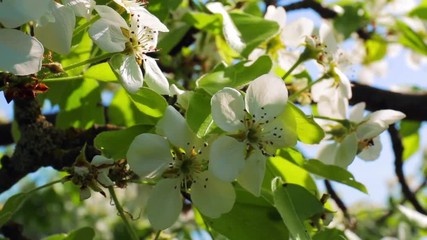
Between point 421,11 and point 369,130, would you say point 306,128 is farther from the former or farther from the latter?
point 421,11

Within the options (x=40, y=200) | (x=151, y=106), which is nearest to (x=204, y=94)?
(x=151, y=106)

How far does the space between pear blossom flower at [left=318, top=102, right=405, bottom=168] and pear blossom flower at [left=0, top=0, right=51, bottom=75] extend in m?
0.59

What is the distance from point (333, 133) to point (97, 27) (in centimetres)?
52

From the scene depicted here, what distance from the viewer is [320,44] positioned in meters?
1.43

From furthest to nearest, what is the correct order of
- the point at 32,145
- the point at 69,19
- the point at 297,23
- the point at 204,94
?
the point at 297,23 < the point at 32,145 < the point at 204,94 < the point at 69,19

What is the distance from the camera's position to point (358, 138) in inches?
53.9

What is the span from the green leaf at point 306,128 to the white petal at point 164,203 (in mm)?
193

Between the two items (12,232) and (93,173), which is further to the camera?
(12,232)

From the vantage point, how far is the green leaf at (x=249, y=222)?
3.99 ft

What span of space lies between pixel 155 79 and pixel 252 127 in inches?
6.1

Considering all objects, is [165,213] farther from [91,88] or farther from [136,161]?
[91,88]

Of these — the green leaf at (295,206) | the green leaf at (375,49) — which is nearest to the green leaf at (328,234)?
the green leaf at (295,206)

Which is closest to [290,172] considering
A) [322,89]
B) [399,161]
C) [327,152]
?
[327,152]

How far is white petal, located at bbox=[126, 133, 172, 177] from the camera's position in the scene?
1064 mm
